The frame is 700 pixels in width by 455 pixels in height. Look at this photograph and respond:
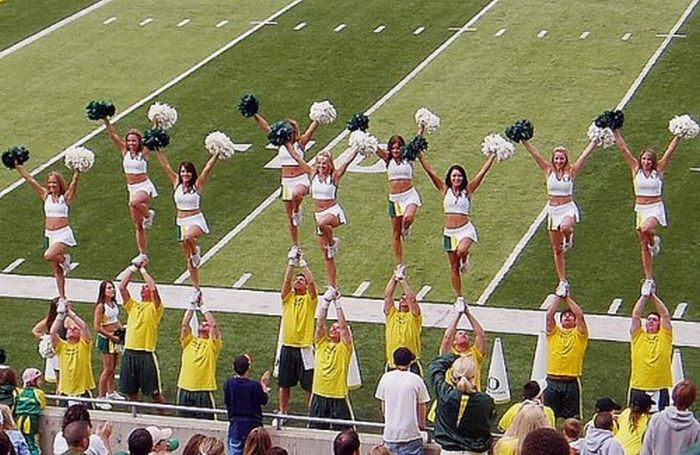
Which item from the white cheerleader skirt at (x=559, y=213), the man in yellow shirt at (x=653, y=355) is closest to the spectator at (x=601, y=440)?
the man in yellow shirt at (x=653, y=355)

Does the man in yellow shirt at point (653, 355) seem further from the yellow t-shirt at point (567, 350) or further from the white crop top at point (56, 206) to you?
the white crop top at point (56, 206)

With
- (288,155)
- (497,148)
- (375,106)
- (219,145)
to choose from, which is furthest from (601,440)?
(375,106)

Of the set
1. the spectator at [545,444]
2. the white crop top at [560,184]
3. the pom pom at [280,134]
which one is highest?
the pom pom at [280,134]

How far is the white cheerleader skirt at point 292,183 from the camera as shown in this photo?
60.2ft

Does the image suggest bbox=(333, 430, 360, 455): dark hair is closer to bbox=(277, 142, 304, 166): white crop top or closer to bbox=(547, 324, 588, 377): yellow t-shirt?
bbox=(547, 324, 588, 377): yellow t-shirt

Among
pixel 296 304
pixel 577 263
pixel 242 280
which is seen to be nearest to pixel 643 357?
pixel 296 304

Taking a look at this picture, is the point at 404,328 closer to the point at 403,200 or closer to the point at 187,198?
the point at 403,200

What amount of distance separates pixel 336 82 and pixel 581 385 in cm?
1163

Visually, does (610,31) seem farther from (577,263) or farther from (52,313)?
(52,313)

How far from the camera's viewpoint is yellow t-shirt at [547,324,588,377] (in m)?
Result: 15.8

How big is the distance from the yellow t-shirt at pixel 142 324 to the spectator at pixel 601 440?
18.4ft

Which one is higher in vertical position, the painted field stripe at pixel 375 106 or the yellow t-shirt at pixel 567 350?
the painted field stripe at pixel 375 106

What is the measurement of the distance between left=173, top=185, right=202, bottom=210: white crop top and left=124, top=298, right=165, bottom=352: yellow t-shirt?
133 cm

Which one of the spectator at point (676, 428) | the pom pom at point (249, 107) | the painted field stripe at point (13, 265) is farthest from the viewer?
the painted field stripe at point (13, 265)
